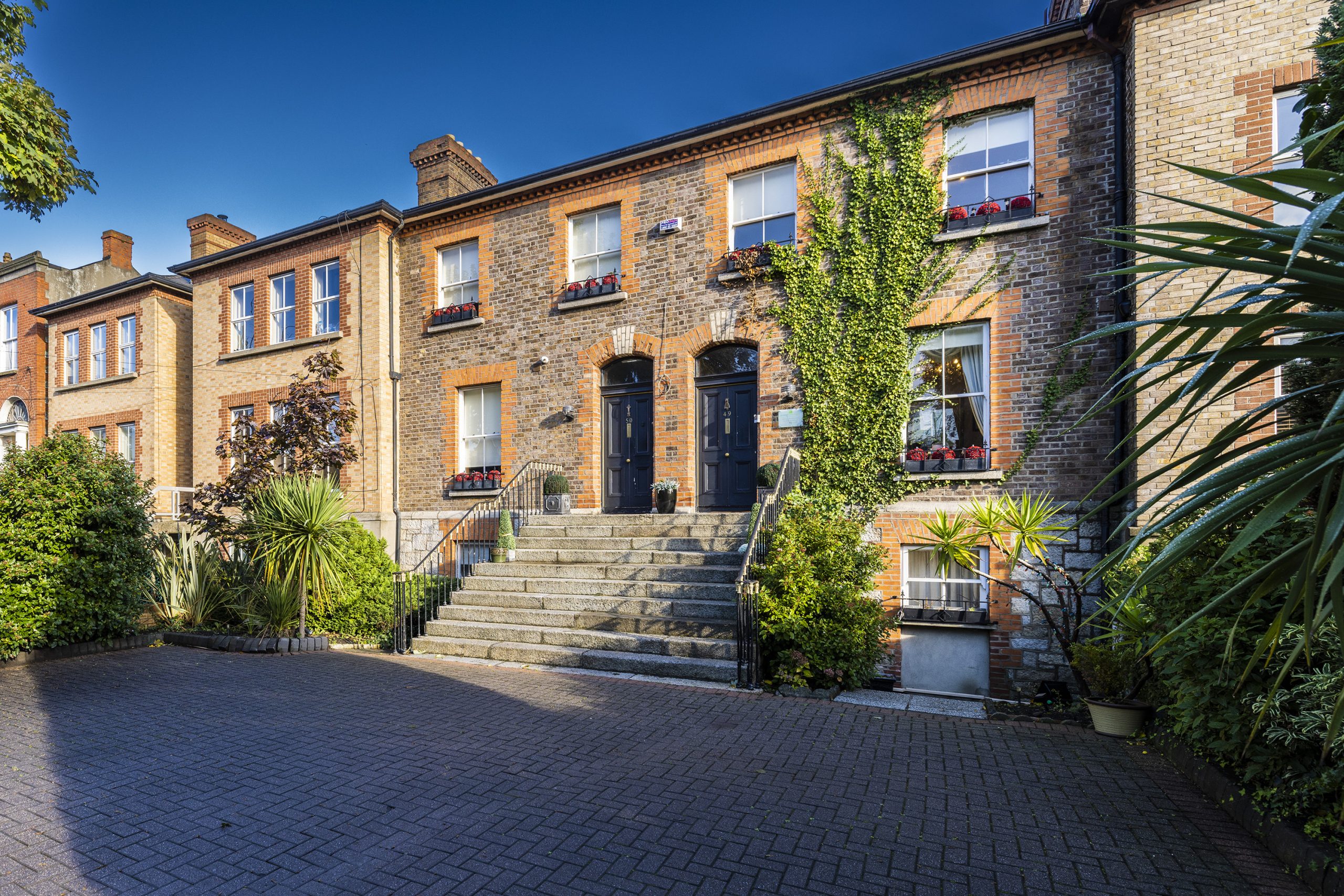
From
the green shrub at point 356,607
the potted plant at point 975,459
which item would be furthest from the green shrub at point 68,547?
the potted plant at point 975,459

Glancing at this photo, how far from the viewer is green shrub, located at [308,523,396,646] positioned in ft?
30.2

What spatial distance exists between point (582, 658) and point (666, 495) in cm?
357

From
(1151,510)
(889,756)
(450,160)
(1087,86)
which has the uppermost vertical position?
(450,160)

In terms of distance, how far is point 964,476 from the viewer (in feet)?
28.8

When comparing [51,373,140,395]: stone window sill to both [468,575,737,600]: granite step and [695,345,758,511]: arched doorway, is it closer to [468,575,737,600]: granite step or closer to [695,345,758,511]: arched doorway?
[468,575,737,600]: granite step

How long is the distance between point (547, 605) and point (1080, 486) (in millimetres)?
6986

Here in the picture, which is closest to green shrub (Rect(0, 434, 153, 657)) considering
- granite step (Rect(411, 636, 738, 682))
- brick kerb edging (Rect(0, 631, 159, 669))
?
brick kerb edging (Rect(0, 631, 159, 669))

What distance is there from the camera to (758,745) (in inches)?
199

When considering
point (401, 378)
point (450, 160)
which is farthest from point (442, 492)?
point (450, 160)

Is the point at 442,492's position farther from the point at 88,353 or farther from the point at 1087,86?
the point at 88,353

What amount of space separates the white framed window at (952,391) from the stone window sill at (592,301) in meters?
4.96

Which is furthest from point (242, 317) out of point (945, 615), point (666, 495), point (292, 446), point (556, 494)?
point (945, 615)

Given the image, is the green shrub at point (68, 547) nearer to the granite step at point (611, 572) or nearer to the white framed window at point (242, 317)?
the granite step at point (611, 572)

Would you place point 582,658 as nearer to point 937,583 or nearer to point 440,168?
point 937,583
